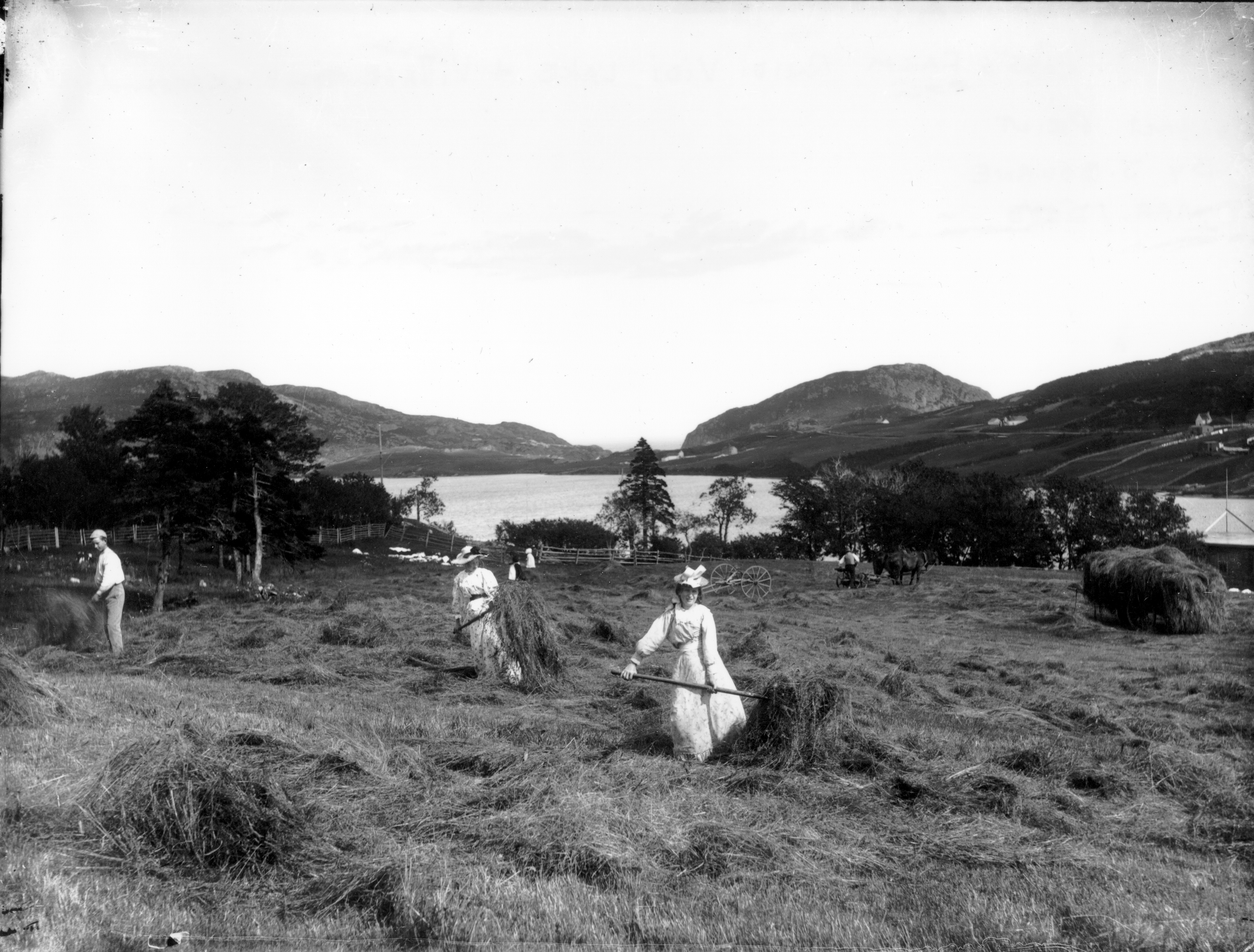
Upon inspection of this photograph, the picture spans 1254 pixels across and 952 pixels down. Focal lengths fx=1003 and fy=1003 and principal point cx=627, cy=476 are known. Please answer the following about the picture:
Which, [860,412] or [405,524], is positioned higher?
[860,412]

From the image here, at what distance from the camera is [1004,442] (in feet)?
298

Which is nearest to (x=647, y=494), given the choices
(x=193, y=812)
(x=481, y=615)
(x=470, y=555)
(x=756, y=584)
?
(x=756, y=584)

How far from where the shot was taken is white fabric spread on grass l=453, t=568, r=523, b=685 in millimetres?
12539

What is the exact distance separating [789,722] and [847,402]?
137 meters

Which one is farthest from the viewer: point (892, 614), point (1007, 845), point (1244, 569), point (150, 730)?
point (1244, 569)

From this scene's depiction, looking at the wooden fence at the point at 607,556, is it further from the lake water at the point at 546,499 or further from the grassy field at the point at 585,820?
the grassy field at the point at 585,820

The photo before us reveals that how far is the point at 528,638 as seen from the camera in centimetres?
1255

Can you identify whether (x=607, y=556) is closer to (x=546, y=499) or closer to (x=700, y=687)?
(x=546, y=499)

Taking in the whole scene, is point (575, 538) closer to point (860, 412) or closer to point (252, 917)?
point (252, 917)

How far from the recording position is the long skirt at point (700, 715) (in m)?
8.60

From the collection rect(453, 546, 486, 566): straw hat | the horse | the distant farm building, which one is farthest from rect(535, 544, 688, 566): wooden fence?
rect(453, 546, 486, 566): straw hat

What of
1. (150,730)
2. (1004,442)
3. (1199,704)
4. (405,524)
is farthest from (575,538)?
A: (150,730)

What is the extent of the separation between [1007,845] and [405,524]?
2900 inches

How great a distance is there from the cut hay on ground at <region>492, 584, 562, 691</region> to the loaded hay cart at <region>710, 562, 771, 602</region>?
1908 cm
